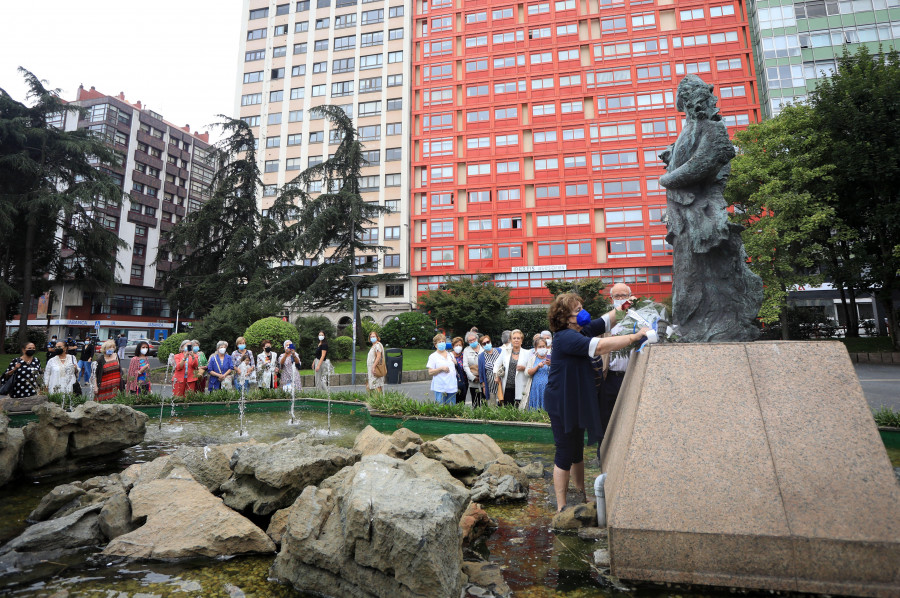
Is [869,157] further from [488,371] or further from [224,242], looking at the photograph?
[224,242]

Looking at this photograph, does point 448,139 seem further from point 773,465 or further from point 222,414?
point 773,465

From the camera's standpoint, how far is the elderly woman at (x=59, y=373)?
10641 millimetres

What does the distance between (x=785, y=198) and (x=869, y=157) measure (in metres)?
3.39

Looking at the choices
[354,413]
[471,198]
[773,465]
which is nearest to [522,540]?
[773,465]

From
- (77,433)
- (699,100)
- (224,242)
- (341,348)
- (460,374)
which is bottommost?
(77,433)

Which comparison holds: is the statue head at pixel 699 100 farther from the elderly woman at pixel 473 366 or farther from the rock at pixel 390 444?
the elderly woman at pixel 473 366

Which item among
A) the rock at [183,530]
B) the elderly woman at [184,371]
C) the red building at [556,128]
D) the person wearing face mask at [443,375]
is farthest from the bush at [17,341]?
the rock at [183,530]

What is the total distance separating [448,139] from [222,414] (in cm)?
3849

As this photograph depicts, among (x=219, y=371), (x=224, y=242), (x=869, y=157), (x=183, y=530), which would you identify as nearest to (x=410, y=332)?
(x=224, y=242)

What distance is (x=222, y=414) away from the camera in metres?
10.6

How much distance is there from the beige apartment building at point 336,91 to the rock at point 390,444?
126 ft

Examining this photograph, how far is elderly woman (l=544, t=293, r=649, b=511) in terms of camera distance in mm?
3633

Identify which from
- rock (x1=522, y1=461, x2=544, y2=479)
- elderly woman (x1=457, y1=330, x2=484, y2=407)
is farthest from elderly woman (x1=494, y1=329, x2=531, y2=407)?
rock (x1=522, y1=461, x2=544, y2=479)

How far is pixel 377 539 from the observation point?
2562mm
